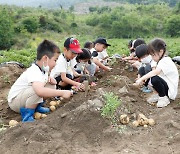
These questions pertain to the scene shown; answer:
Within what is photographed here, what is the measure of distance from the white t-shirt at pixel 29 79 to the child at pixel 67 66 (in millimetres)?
785

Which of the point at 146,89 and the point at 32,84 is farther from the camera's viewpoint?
the point at 146,89

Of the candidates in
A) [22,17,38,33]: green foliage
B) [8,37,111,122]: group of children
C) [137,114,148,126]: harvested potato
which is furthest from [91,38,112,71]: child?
[22,17,38,33]: green foliage

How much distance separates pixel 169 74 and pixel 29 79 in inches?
79.9

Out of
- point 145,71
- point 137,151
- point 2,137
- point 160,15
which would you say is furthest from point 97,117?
point 160,15

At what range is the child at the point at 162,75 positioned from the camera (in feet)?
15.7

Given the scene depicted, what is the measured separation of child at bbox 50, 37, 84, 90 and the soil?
25.0 inches

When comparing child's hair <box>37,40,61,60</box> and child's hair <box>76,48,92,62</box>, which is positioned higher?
child's hair <box>37,40,61,60</box>

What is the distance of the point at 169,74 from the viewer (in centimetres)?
489

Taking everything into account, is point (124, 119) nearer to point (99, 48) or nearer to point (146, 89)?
point (146, 89)

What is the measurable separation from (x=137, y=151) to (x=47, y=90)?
137cm

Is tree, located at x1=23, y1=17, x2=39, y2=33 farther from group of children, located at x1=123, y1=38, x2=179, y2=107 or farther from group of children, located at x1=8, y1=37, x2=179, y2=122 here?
group of children, located at x1=123, y1=38, x2=179, y2=107

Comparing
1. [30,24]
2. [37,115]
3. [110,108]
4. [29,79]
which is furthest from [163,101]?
[30,24]

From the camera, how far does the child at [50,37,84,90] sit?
5.15 m

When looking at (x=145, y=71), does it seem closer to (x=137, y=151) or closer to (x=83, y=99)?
(x=83, y=99)
